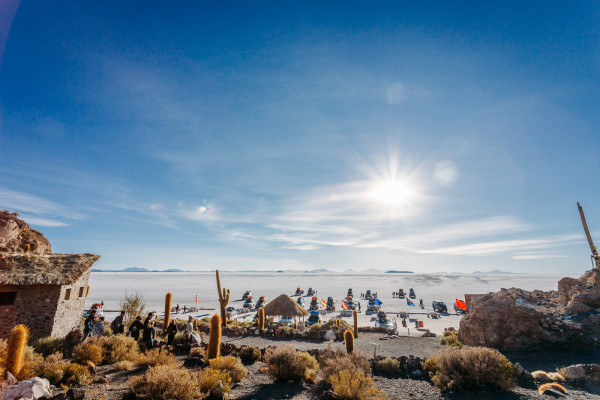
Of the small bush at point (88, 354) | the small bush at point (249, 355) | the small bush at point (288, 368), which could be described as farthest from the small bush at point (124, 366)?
the small bush at point (288, 368)

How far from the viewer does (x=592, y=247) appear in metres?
21.4

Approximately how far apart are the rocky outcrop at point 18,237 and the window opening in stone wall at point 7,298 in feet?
10.2

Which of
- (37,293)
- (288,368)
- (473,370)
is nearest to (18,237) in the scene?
(37,293)

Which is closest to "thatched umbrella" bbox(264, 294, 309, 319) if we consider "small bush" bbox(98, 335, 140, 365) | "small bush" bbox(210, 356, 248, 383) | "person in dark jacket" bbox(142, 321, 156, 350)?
"person in dark jacket" bbox(142, 321, 156, 350)

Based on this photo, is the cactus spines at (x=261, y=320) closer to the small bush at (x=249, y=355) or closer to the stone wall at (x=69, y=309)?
the small bush at (x=249, y=355)

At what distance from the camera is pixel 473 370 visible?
7.91 metres

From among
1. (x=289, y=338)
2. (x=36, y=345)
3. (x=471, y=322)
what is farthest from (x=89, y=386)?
(x=471, y=322)

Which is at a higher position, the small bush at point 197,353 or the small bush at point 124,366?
the small bush at point 124,366

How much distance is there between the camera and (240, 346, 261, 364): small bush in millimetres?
11148

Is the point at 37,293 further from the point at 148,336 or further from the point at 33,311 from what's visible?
the point at 148,336

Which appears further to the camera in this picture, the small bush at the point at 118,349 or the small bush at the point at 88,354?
the small bush at the point at 118,349

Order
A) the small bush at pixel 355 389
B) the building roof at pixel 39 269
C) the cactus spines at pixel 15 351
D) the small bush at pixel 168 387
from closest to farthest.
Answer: the small bush at pixel 168 387, the small bush at pixel 355 389, the cactus spines at pixel 15 351, the building roof at pixel 39 269

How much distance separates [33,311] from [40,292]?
71cm

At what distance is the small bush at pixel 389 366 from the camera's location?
10055 mm
